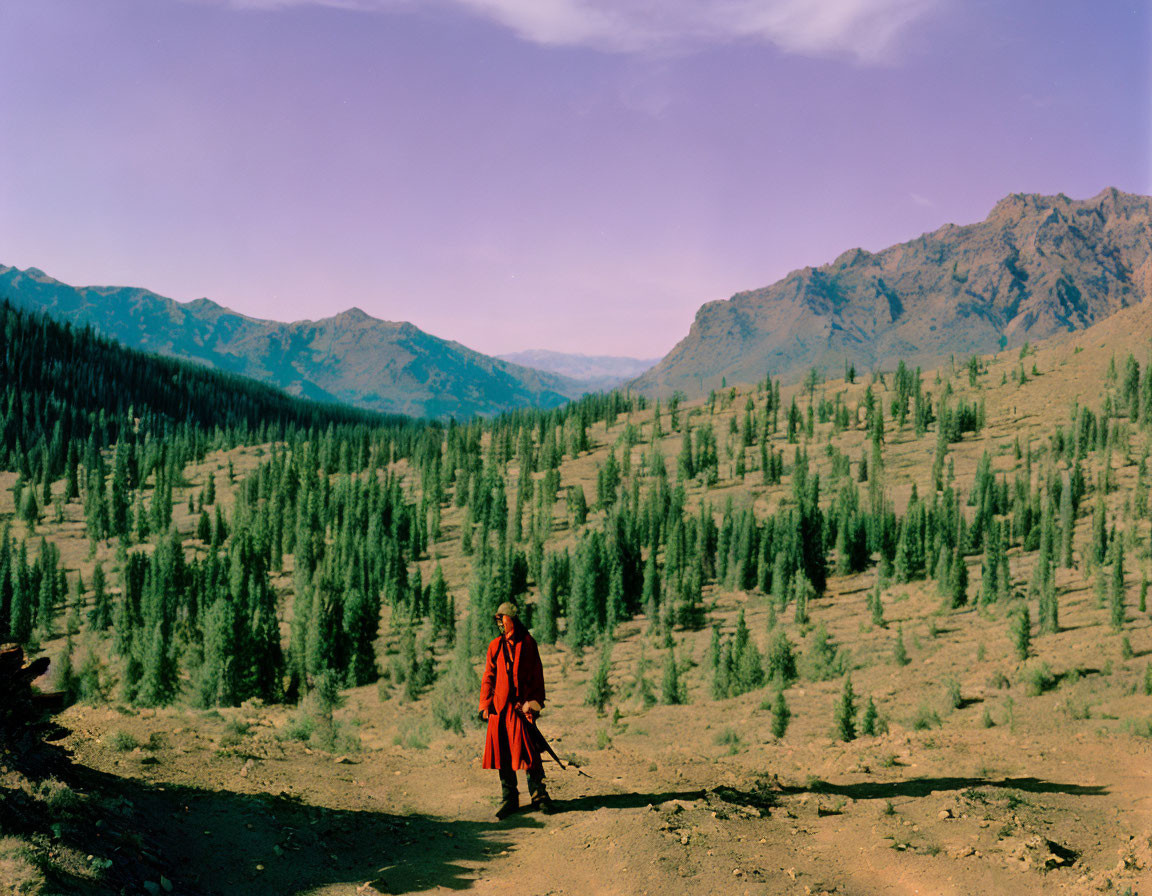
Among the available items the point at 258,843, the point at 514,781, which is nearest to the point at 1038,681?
the point at 514,781

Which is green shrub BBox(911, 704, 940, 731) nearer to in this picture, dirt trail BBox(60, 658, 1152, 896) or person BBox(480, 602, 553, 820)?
dirt trail BBox(60, 658, 1152, 896)

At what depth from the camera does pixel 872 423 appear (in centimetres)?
14225

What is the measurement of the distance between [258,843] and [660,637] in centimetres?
5703

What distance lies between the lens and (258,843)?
1093 cm

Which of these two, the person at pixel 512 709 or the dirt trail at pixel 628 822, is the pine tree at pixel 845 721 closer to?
the dirt trail at pixel 628 822

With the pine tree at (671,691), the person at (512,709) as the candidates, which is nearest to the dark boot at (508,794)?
the person at (512,709)

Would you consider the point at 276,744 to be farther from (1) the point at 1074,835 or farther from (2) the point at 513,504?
(2) the point at 513,504

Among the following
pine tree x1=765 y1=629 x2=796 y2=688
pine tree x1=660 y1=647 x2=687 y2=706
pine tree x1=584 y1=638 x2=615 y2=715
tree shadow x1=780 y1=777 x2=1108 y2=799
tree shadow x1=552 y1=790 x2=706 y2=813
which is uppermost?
tree shadow x1=552 y1=790 x2=706 y2=813

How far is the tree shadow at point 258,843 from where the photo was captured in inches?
368

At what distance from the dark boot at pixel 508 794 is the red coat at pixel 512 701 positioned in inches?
9.4

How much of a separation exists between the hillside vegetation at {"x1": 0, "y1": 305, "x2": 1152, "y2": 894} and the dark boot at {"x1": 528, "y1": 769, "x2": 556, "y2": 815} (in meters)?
0.66

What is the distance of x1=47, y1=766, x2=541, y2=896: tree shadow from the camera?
30.7 feet

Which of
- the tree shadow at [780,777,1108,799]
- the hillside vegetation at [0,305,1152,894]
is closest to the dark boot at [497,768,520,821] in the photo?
the hillside vegetation at [0,305,1152,894]

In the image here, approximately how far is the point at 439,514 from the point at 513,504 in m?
14.0
